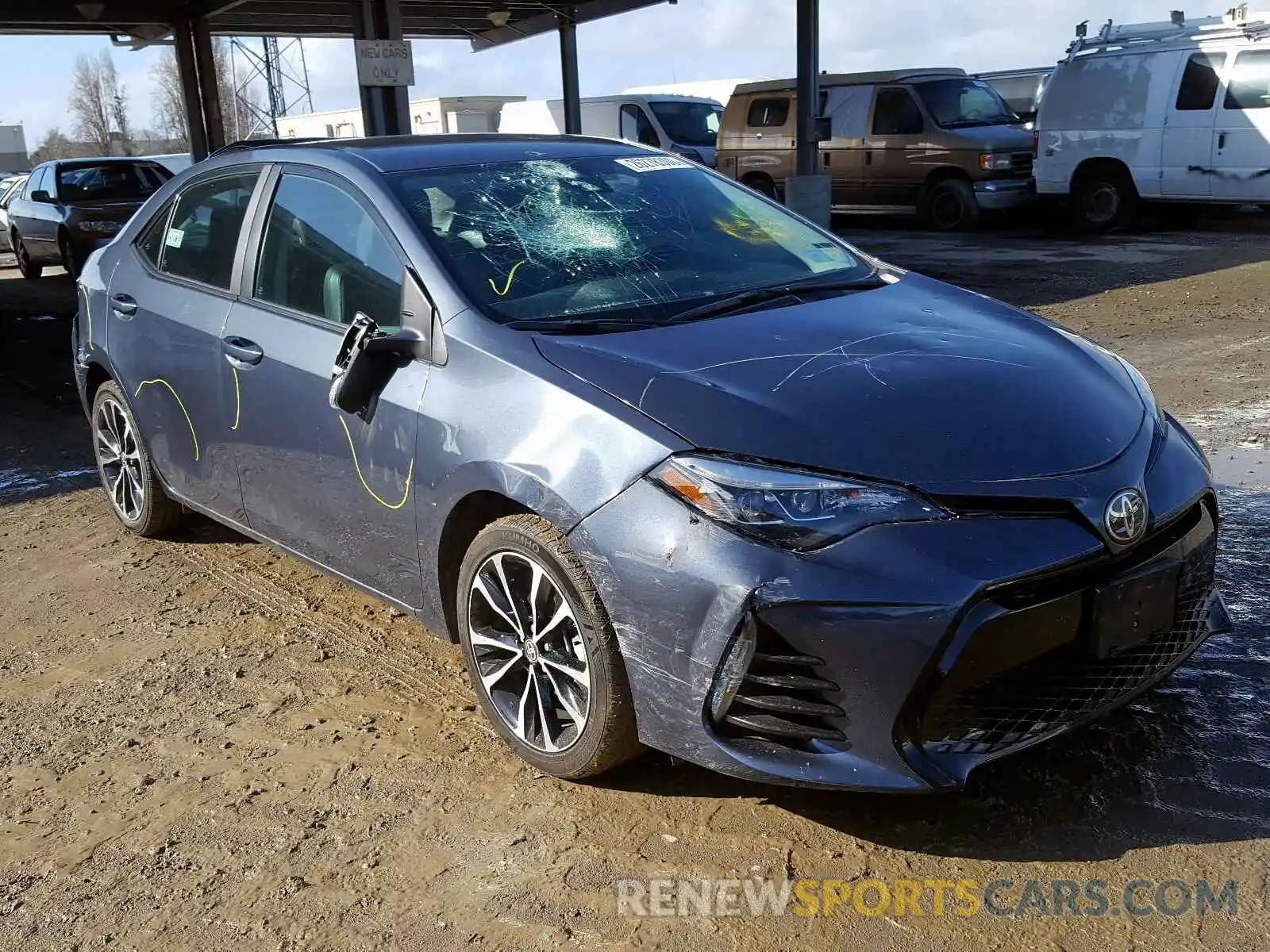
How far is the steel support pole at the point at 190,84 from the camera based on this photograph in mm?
19719

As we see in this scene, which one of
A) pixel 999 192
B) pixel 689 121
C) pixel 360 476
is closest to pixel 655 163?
pixel 360 476

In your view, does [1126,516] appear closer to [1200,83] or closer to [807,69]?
[807,69]

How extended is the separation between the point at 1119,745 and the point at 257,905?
214 cm

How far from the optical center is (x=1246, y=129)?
13359 mm

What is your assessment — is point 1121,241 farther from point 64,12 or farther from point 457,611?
point 64,12

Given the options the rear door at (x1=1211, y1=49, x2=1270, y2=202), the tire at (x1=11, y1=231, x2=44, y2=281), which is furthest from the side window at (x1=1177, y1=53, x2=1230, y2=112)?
the tire at (x1=11, y1=231, x2=44, y2=281)

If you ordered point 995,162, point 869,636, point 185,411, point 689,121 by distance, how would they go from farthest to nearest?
point 689,121, point 995,162, point 185,411, point 869,636

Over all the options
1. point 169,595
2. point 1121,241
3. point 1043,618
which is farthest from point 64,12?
point 1043,618

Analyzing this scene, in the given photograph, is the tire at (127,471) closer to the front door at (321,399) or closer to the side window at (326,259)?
the front door at (321,399)

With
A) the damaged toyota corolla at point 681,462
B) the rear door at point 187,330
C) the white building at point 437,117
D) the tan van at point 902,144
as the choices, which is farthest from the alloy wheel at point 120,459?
the white building at point 437,117

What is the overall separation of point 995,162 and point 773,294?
1393 centimetres

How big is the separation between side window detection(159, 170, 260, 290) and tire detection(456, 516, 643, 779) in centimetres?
173

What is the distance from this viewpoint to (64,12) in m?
18.6

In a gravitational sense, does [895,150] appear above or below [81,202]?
above
